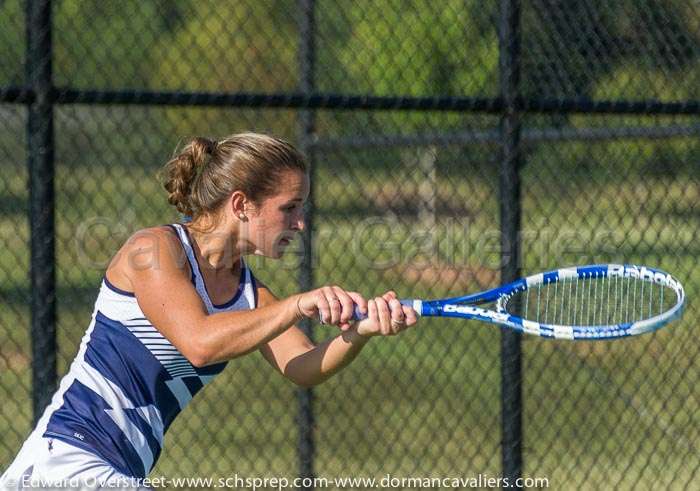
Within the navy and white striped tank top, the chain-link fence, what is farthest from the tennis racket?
the navy and white striped tank top

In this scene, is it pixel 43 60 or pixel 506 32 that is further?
pixel 506 32

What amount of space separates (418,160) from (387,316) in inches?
158

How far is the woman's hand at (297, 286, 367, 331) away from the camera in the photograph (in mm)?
2637

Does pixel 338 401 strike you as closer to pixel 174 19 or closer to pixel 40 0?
pixel 174 19

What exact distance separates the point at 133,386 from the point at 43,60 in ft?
3.95

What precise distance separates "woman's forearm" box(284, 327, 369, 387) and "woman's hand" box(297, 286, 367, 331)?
286 mm

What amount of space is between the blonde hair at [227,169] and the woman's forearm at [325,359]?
43 cm

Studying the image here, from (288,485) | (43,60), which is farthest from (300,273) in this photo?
(43,60)

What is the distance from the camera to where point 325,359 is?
3055 millimetres

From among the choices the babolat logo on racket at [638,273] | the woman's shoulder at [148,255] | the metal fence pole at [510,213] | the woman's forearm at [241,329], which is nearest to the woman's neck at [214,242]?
the woman's shoulder at [148,255]

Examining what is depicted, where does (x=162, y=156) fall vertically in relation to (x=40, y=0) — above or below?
below

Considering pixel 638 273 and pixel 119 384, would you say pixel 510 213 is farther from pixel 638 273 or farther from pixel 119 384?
pixel 119 384

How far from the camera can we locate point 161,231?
281 centimetres

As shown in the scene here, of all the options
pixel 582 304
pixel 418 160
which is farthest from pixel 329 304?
pixel 418 160
